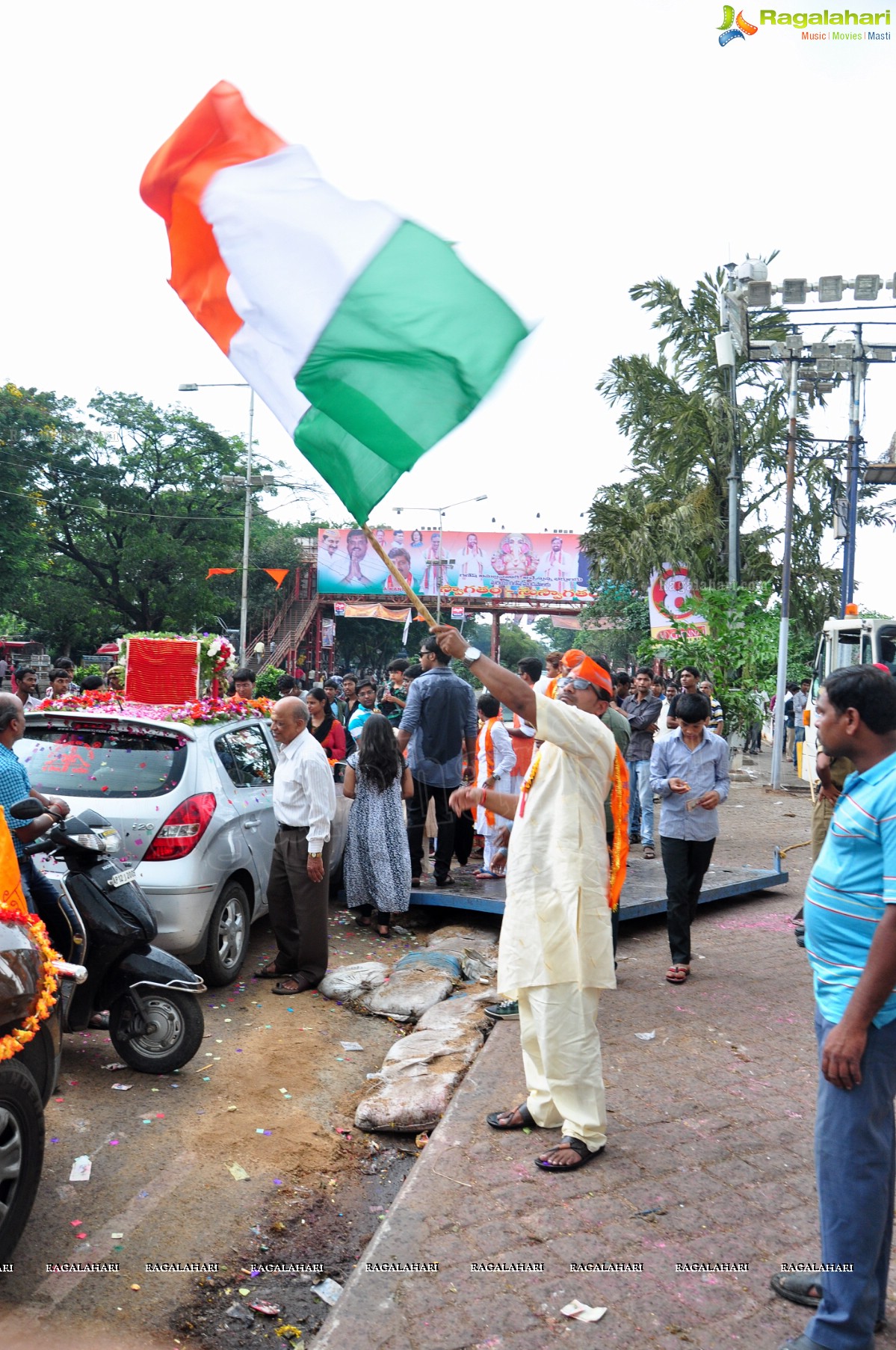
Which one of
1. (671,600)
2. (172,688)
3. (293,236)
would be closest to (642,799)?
(172,688)

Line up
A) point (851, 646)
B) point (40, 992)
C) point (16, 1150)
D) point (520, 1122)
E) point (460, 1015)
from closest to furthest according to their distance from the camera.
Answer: point (16, 1150) → point (40, 992) → point (520, 1122) → point (460, 1015) → point (851, 646)

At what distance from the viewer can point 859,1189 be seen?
8.61 feet

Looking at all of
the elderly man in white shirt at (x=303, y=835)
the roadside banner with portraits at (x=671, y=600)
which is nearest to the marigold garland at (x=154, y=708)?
the elderly man in white shirt at (x=303, y=835)

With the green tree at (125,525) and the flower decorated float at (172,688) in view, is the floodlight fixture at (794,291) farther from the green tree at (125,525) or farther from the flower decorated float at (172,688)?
the green tree at (125,525)

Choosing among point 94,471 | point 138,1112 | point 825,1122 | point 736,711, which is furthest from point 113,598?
point 825,1122

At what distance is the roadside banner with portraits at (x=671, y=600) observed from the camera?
21703mm

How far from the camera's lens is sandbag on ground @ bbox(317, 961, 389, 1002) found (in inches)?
244

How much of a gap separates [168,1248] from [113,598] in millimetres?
34630

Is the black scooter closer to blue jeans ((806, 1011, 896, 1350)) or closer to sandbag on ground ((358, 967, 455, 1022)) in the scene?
sandbag on ground ((358, 967, 455, 1022))

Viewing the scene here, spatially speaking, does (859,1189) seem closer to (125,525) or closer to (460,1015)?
(460,1015)

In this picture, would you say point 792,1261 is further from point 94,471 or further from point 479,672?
point 94,471

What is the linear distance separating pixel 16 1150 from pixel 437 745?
5552mm

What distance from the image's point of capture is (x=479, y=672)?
12.2 feet

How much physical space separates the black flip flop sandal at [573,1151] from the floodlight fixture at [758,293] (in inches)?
641
